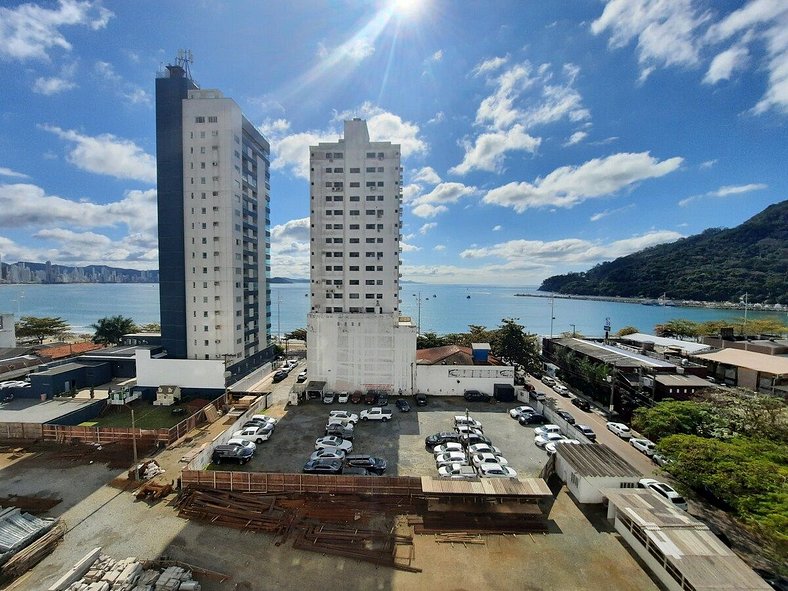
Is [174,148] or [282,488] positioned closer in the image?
[282,488]

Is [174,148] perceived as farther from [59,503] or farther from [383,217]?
[59,503]

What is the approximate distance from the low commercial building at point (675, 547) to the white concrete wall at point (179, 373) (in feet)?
111

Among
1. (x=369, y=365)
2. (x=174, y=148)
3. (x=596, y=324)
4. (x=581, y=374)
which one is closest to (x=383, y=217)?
(x=369, y=365)

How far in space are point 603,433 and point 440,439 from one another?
1383cm

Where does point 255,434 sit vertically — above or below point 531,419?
above

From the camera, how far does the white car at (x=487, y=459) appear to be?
2042 cm

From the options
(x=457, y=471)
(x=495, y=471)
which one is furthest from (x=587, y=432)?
(x=457, y=471)

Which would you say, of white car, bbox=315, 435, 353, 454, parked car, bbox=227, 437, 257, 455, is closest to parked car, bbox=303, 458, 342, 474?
white car, bbox=315, 435, 353, 454

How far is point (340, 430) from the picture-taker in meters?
24.9

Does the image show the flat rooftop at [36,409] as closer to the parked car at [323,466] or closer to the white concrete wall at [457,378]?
the parked car at [323,466]

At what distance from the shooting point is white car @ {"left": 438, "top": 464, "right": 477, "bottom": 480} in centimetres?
1859

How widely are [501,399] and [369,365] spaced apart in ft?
44.4

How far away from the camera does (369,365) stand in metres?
34.3

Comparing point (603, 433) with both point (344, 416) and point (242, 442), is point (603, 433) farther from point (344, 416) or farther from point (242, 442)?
point (242, 442)
